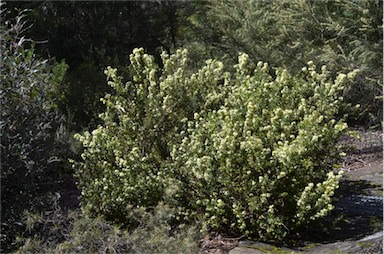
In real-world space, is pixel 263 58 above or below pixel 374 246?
above

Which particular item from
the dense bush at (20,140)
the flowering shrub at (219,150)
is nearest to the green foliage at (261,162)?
the flowering shrub at (219,150)

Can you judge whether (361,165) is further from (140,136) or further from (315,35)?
(140,136)

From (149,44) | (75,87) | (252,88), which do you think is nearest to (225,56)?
(149,44)

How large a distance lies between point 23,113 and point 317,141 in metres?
2.20

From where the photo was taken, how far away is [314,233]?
4.85 meters

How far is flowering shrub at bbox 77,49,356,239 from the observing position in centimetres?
444

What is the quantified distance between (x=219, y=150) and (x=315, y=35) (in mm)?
5351

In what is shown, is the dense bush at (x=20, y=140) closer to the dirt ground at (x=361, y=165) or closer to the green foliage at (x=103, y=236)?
the green foliage at (x=103, y=236)

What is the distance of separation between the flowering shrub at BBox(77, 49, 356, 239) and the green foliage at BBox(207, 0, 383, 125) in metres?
3.60

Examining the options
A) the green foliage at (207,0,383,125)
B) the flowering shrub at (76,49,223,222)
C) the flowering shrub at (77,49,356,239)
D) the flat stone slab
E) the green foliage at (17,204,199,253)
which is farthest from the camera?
the green foliage at (207,0,383,125)

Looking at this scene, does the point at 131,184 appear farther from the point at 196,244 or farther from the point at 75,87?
the point at 75,87

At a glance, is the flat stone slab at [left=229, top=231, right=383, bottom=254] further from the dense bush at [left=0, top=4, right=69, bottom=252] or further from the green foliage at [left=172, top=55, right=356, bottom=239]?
the dense bush at [left=0, top=4, right=69, bottom=252]

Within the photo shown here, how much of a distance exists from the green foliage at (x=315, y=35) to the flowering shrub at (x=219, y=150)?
11.8 feet

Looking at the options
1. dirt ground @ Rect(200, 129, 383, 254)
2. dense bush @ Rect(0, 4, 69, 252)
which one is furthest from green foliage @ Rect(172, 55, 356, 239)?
dense bush @ Rect(0, 4, 69, 252)
